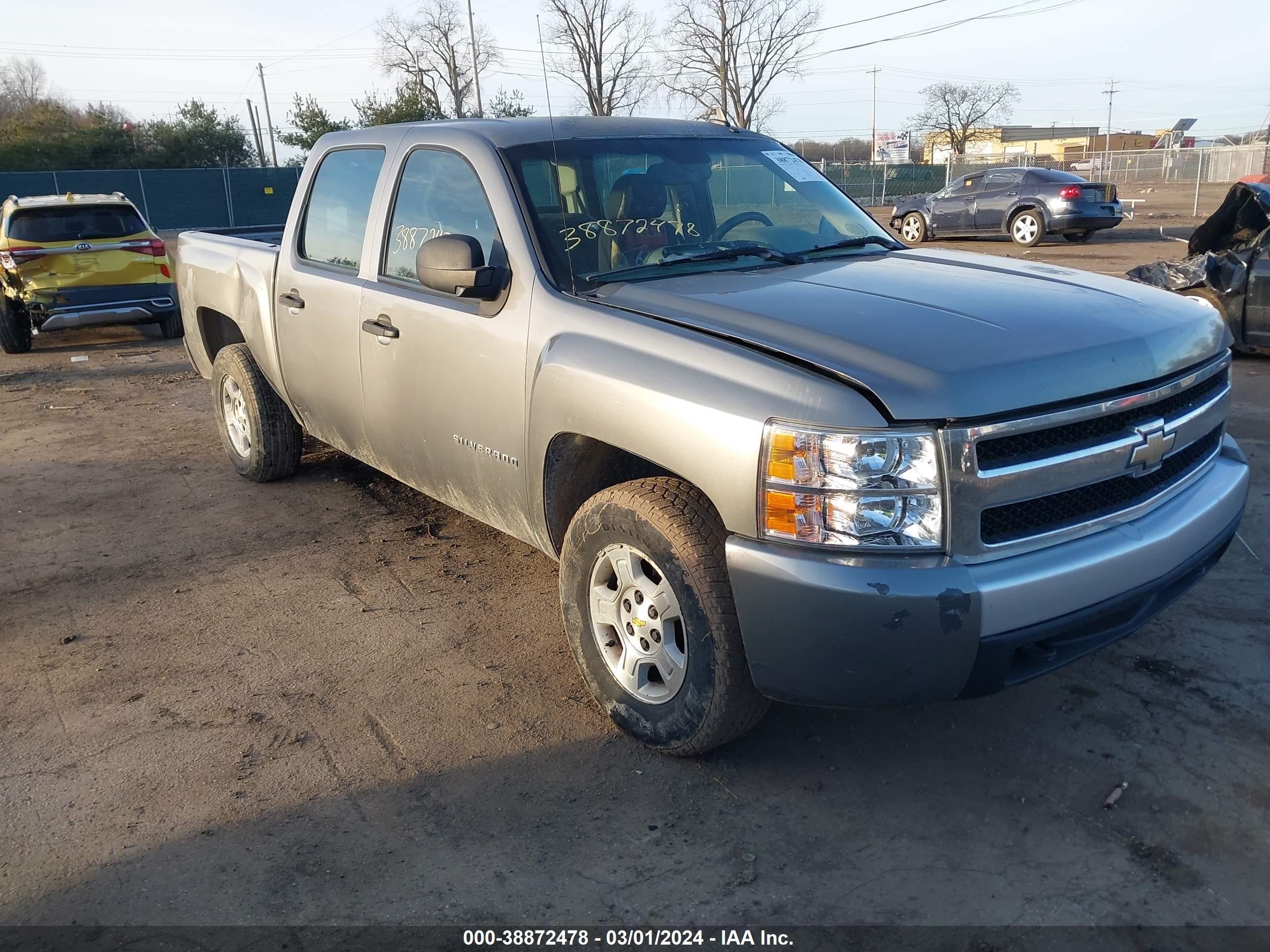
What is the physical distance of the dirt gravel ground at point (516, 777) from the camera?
8.54 ft

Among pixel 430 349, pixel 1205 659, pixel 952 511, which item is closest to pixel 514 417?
pixel 430 349

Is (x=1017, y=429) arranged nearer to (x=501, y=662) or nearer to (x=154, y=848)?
(x=501, y=662)

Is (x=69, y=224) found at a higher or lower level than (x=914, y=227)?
higher

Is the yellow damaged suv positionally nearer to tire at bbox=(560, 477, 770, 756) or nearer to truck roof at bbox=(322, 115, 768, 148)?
truck roof at bbox=(322, 115, 768, 148)

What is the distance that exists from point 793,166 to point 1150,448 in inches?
87.4

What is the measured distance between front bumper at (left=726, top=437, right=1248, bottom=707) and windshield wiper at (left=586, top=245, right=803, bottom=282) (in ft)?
4.26

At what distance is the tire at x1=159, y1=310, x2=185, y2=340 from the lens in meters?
12.3

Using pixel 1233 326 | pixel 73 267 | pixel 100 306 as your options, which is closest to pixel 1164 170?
pixel 1233 326

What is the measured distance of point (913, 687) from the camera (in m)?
2.59

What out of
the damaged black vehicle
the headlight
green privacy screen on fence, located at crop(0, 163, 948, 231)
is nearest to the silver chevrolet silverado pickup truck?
the headlight

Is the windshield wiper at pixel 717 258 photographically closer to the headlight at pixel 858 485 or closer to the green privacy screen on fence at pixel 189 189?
the headlight at pixel 858 485

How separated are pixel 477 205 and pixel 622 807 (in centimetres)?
226

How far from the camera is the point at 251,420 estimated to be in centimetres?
584

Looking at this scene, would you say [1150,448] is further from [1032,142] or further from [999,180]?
[1032,142]
